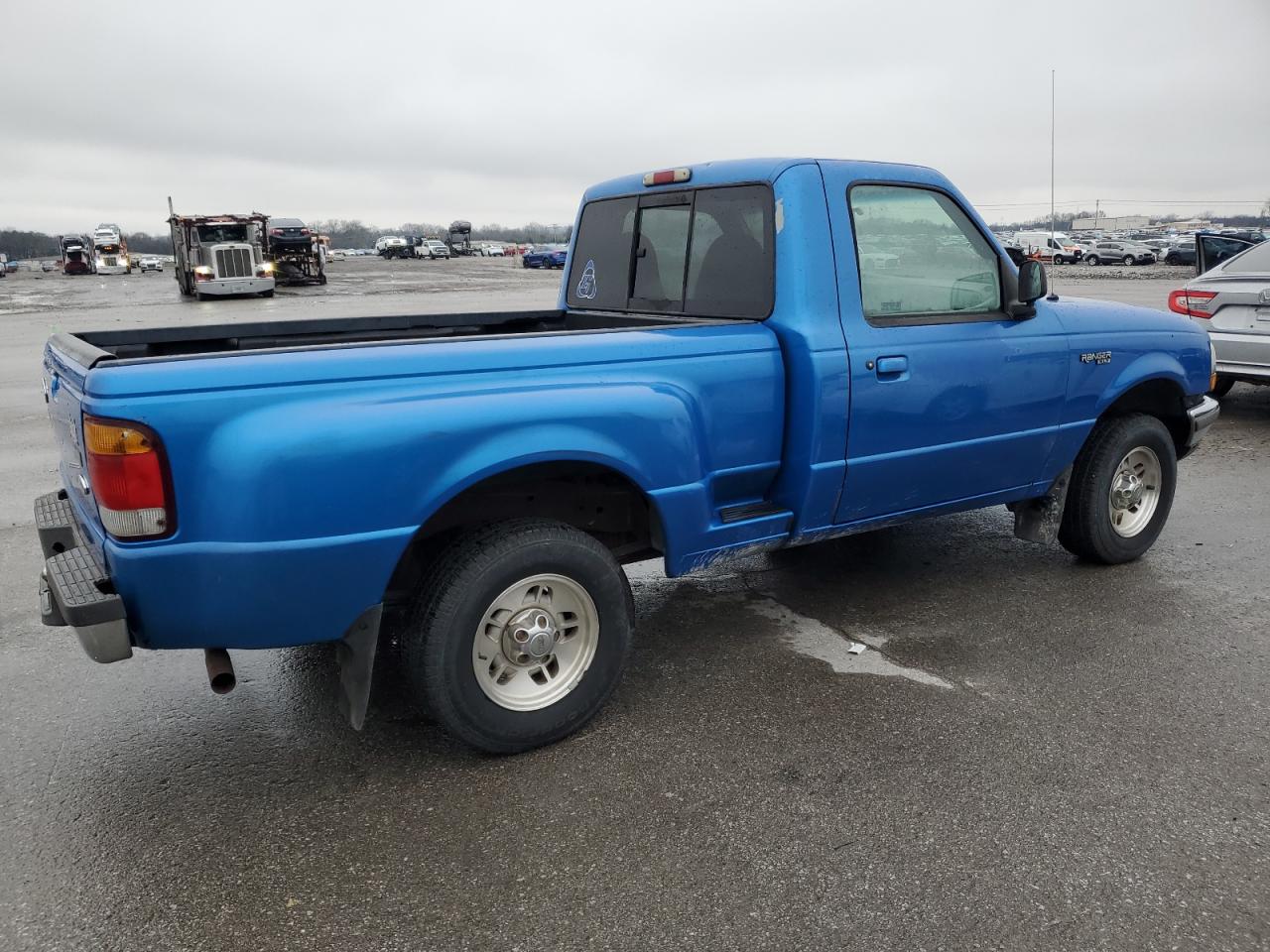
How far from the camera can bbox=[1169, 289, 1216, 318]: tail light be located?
30.0 feet

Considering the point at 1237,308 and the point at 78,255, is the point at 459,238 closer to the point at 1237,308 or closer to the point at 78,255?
the point at 78,255

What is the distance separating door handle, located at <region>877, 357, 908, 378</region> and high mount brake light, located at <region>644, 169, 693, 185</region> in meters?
1.23

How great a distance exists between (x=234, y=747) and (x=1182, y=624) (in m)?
4.01

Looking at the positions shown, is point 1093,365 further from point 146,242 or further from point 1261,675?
point 146,242

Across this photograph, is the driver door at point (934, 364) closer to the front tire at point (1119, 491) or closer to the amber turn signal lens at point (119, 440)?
the front tire at point (1119, 491)

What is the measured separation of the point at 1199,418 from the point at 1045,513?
46.2 inches

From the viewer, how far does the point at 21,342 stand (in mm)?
18406

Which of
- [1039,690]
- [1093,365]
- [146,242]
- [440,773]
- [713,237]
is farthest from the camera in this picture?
[146,242]

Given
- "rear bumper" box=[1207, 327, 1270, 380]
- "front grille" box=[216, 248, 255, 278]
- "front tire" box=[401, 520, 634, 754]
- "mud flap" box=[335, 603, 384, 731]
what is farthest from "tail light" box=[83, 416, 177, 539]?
"front grille" box=[216, 248, 255, 278]

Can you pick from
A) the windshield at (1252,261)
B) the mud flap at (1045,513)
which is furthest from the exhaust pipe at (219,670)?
the windshield at (1252,261)

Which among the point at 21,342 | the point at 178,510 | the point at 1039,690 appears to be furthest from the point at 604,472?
the point at 21,342

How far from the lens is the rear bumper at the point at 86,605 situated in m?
2.77

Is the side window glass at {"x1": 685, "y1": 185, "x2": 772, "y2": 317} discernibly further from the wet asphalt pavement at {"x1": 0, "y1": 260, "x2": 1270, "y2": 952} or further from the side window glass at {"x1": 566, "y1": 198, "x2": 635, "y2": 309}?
the wet asphalt pavement at {"x1": 0, "y1": 260, "x2": 1270, "y2": 952}

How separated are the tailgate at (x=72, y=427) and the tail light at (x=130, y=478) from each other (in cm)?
18
